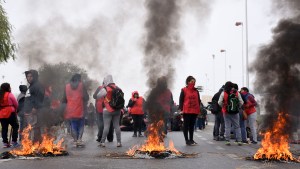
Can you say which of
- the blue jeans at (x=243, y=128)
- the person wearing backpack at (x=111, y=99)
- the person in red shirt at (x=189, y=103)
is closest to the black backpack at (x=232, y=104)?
the person in red shirt at (x=189, y=103)

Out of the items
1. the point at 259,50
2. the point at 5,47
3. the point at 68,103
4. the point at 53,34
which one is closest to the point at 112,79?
the point at 68,103

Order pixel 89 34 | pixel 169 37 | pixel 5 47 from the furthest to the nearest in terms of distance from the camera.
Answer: pixel 5 47 → pixel 89 34 → pixel 169 37

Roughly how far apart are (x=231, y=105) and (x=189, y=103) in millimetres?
1227

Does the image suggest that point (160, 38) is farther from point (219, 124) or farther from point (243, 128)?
point (219, 124)

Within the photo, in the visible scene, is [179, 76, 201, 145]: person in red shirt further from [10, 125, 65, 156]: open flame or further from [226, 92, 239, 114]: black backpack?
[10, 125, 65, 156]: open flame

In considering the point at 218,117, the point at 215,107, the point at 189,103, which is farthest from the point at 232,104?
the point at 218,117

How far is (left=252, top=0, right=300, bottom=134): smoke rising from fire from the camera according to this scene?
1056cm

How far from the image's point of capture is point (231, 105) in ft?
49.5

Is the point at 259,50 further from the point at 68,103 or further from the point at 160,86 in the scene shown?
the point at 68,103

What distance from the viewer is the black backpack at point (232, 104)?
49.4ft

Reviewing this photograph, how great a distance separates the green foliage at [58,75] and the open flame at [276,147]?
4.97m

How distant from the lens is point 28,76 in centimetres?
1230

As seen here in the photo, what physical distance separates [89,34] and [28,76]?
1.78 m

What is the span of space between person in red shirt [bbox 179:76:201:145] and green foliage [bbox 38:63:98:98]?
8.27 feet
